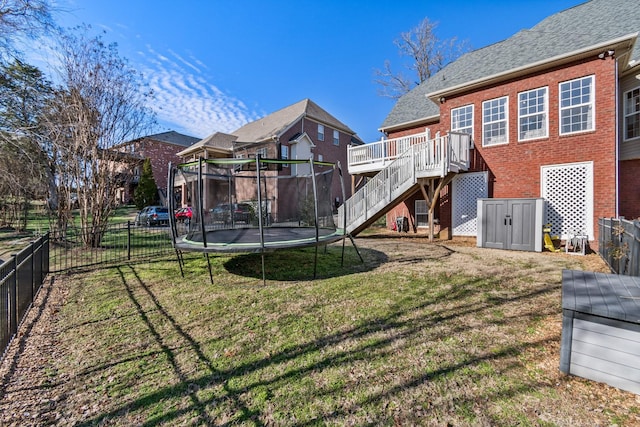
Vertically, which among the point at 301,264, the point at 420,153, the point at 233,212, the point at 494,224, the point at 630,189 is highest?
the point at 420,153

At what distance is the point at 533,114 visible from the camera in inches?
402

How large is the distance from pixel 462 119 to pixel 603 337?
11.2m

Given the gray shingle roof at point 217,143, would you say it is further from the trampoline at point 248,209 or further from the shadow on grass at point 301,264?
the shadow on grass at point 301,264

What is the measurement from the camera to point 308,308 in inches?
176

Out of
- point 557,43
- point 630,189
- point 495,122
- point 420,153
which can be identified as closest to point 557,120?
point 495,122

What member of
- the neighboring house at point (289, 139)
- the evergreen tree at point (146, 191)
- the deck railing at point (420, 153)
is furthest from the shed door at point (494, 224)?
the evergreen tree at point (146, 191)

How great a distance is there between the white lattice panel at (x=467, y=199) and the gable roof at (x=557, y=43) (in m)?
3.66

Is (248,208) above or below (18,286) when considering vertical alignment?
above

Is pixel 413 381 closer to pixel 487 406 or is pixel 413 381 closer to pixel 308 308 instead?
pixel 487 406

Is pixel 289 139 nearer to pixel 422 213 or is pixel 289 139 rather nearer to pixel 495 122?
pixel 422 213

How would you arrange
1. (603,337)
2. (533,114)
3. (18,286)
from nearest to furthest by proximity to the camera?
(603,337) < (18,286) < (533,114)

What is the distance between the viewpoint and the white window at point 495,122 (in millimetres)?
10836

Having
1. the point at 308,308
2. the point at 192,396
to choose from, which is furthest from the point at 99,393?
the point at 308,308

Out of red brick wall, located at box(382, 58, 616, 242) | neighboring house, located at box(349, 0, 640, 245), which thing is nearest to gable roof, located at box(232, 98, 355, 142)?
neighboring house, located at box(349, 0, 640, 245)
